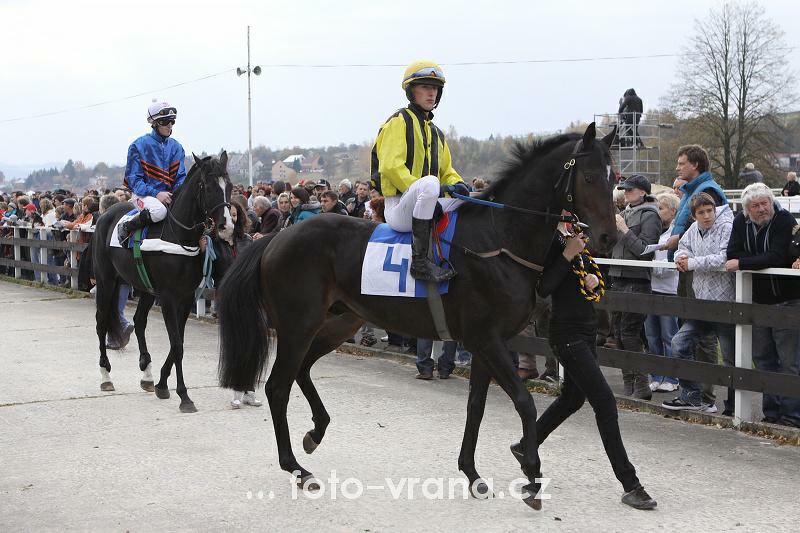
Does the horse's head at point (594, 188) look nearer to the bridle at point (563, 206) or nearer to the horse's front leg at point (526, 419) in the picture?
the bridle at point (563, 206)

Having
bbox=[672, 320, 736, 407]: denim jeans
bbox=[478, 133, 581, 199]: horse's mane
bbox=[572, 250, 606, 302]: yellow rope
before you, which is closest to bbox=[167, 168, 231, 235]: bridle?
bbox=[478, 133, 581, 199]: horse's mane

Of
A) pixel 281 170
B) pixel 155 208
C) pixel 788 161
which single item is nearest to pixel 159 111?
pixel 155 208

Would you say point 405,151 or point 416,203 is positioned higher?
point 405,151

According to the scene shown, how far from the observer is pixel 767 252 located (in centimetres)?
729

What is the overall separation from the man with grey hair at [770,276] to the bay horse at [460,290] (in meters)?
2.46

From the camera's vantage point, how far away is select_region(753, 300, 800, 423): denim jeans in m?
7.33

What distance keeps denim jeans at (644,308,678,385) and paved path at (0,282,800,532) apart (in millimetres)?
958

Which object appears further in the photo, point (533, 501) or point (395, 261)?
point (395, 261)

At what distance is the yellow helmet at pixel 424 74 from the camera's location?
607cm

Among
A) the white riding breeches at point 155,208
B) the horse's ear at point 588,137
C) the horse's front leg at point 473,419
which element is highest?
the horse's ear at point 588,137

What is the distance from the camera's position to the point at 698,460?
6.57 meters

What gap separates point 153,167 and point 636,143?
72.8ft

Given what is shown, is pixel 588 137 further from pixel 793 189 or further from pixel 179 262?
pixel 793 189

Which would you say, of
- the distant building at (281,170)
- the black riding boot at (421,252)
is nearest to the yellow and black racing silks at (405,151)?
the black riding boot at (421,252)
